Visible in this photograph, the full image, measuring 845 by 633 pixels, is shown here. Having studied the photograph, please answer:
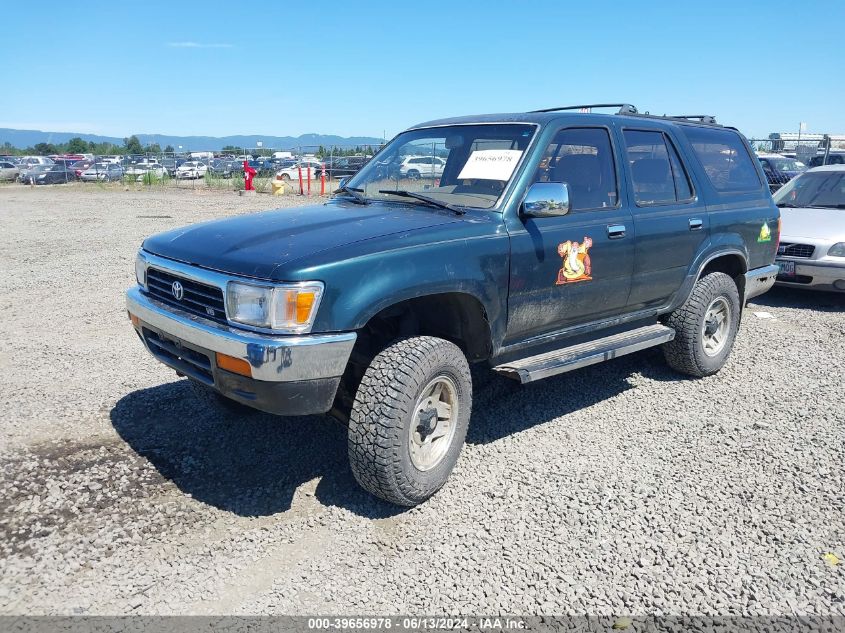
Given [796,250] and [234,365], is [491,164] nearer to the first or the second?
[234,365]

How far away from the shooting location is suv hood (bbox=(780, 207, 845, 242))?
26.2ft

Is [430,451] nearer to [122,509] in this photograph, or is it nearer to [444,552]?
[444,552]

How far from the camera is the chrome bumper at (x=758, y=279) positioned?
584 cm

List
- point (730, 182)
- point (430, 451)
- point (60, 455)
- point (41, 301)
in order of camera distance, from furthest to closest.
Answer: point (41, 301), point (730, 182), point (60, 455), point (430, 451)

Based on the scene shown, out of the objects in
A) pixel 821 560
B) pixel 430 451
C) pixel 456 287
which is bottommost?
pixel 821 560

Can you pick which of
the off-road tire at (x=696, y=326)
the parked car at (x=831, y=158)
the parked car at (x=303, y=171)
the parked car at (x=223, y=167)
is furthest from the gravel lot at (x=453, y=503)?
the parked car at (x=303, y=171)

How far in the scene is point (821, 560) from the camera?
3.17 meters

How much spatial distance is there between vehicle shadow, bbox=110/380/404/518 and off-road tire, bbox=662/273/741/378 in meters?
2.83

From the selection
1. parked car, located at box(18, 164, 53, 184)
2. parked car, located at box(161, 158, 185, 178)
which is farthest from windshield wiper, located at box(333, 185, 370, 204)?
parked car, located at box(161, 158, 185, 178)

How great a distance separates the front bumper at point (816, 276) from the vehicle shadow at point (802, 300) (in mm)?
285

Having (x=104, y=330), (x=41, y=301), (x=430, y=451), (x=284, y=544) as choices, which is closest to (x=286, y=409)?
(x=284, y=544)

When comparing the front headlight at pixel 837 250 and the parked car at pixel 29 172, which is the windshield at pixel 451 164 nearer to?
the front headlight at pixel 837 250

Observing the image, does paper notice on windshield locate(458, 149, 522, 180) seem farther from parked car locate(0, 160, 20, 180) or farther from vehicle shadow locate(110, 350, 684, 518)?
parked car locate(0, 160, 20, 180)

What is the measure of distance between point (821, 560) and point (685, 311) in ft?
7.99
